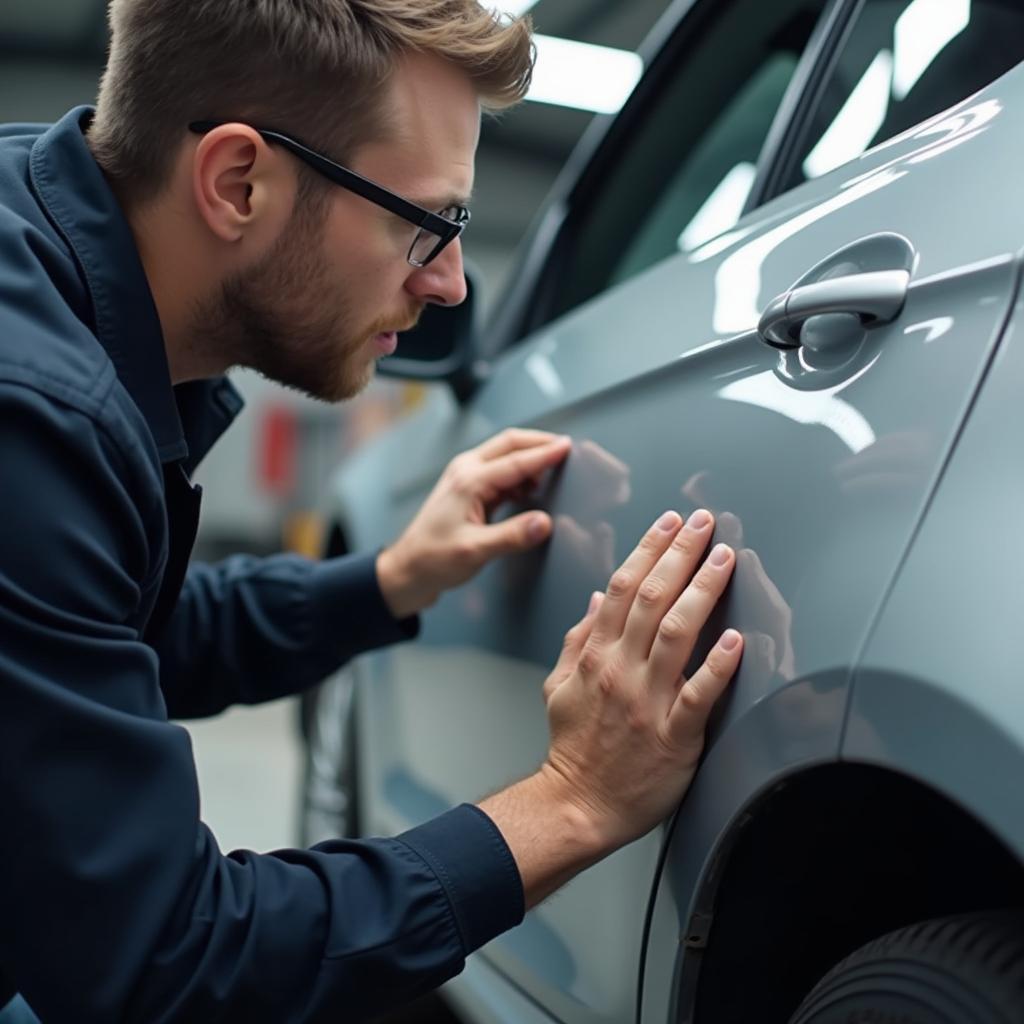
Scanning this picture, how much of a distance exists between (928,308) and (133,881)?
2.22ft

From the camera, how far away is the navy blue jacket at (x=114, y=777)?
2.88ft

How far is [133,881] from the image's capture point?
890 mm

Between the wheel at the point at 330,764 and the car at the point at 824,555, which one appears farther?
the wheel at the point at 330,764

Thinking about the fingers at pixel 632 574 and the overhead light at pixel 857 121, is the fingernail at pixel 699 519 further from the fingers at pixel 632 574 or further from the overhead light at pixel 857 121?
the overhead light at pixel 857 121

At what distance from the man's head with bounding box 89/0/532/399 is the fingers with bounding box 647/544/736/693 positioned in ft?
1.48

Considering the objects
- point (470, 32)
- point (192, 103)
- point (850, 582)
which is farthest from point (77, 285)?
point (850, 582)

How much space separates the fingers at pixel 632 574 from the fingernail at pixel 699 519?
0.07 feet

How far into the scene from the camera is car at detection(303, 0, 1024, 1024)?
730 millimetres

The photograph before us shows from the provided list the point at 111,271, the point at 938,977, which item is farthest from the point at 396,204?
the point at 938,977

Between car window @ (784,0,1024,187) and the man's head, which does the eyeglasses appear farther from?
car window @ (784,0,1024,187)

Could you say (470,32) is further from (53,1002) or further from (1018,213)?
(53,1002)

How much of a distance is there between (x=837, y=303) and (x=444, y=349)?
0.98 metres

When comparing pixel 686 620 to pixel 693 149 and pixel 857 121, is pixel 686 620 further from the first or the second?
pixel 693 149

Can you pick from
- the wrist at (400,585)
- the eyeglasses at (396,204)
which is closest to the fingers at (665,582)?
the eyeglasses at (396,204)
